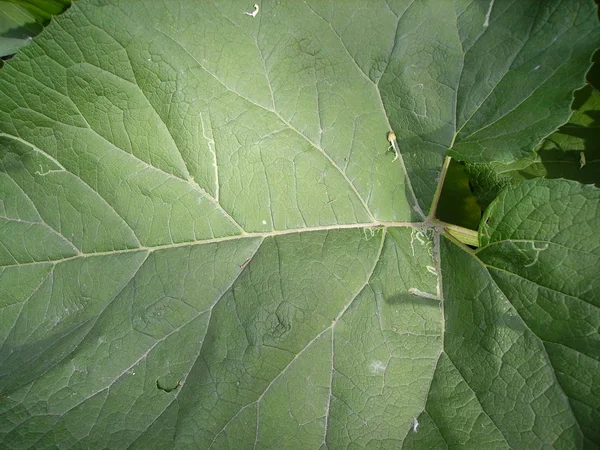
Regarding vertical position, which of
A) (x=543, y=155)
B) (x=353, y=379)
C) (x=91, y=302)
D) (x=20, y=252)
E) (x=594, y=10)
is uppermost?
(x=594, y=10)

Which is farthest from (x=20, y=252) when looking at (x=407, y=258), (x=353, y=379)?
(x=407, y=258)

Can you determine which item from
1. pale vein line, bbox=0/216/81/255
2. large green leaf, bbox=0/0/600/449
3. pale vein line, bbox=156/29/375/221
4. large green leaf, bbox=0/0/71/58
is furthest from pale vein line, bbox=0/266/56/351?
large green leaf, bbox=0/0/71/58

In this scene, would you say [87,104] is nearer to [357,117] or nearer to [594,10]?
[357,117]

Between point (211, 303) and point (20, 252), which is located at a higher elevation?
point (20, 252)

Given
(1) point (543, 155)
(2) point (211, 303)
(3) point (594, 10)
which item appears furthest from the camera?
(1) point (543, 155)

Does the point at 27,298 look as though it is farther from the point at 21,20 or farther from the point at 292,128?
the point at 21,20

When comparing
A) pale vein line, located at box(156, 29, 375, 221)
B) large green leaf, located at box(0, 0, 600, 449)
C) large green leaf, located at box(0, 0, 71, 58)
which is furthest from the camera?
large green leaf, located at box(0, 0, 71, 58)

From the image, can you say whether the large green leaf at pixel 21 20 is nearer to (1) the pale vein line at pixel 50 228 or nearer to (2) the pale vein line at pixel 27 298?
(1) the pale vein line at pixel 50 228

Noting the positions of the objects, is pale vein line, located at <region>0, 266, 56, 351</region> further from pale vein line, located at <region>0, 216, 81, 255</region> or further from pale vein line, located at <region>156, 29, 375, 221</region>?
pale vein line, located at <region>156, 29, 375, 221</region>

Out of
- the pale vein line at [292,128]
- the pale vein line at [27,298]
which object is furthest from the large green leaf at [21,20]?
the pale vein line at [27,298]
